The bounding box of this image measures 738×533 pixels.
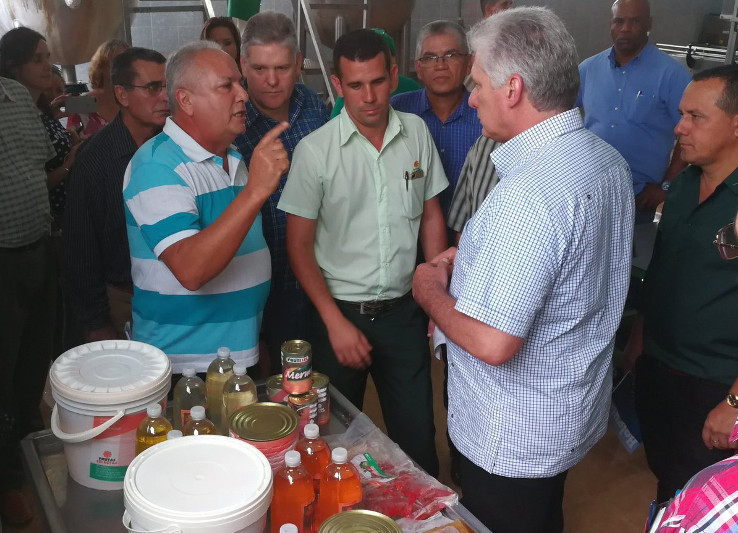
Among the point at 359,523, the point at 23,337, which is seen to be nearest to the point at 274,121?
the point at 23,337

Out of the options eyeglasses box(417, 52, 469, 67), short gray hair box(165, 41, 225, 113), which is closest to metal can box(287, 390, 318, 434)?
short gray hair box(165, 41, 225, 113)

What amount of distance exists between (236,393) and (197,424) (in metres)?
0.16

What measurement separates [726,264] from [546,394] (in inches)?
31.8

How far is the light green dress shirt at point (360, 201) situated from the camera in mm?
2260

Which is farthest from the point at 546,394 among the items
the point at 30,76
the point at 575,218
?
the point at 30,76

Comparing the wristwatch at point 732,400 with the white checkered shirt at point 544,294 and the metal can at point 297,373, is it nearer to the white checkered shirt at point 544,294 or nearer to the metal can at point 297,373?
the white checkered shirt at point 544,294

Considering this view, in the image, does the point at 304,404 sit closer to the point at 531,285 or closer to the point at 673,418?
the point at 531,285

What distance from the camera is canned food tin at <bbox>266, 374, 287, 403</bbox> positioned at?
1.71m

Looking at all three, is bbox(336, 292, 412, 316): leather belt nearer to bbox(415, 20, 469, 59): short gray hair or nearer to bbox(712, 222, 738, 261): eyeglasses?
bbox(712, 222, 738, 261): eyeglasses

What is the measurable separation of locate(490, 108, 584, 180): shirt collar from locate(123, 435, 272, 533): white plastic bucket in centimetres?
88

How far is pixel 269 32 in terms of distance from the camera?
103 inches

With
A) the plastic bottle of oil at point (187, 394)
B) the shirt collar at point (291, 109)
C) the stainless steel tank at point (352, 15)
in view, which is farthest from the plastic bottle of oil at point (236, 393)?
the stainless steel tank at point (352, 15)

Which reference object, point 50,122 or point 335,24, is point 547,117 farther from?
point 335,24

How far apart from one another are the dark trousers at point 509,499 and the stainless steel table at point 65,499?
0.33 meters
